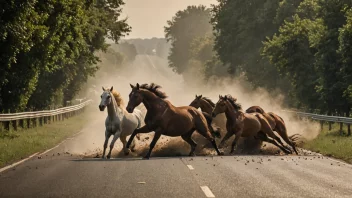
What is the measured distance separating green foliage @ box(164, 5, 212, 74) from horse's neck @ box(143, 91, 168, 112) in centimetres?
14557

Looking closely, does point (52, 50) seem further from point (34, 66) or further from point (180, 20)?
point (180, 20)

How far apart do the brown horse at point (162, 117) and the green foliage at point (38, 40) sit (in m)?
6.53

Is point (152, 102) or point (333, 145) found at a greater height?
point (152, 102)

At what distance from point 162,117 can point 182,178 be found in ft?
19.7

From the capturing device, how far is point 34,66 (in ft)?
101

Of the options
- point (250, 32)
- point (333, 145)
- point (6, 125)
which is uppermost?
point (250, 32)

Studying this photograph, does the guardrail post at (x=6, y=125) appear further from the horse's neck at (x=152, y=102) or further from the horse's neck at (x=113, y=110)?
the horse's neck at (x=152, y=102)

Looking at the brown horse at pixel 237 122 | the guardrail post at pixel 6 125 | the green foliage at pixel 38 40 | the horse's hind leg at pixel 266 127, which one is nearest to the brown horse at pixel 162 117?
the brown horse at pixel 237 122

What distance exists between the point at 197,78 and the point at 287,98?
298 ft

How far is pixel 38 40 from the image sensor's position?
28.1 meters

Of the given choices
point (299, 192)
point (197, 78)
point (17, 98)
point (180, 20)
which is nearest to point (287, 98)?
point (17, 98)

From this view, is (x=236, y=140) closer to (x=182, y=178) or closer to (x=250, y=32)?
(x=182, y=178)

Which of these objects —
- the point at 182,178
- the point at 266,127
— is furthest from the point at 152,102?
the point at 182,178

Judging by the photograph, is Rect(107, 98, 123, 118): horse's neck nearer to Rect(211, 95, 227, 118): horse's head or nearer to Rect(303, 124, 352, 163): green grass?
Rect(211, 95, 227, 118): horse's head
